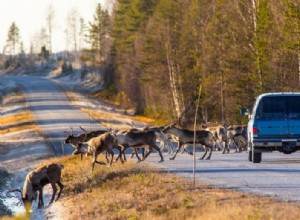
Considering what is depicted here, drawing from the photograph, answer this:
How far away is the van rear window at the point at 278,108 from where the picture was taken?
21875mm

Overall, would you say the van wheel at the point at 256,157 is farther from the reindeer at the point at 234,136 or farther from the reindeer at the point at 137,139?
the reindeer at the point at 234,136

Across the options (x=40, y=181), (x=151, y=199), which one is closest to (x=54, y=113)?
(x=40, y=181)

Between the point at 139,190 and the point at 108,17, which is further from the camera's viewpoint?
the point at 108,17

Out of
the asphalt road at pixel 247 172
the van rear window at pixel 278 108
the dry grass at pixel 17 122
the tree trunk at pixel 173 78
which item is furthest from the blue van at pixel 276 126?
the tree trunk at pixel 173 78

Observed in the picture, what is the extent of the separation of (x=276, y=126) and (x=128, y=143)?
563 cm

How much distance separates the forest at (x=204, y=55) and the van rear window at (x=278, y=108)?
4.69m

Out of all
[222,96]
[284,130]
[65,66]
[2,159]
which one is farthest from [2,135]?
[65,66]

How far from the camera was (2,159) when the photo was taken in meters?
38.8

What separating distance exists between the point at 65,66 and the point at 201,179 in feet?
352

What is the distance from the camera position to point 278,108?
21.9 meters

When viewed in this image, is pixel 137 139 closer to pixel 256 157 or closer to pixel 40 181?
pixel 256 157

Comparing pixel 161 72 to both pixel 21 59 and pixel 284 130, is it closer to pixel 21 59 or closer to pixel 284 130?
pixel 284 130

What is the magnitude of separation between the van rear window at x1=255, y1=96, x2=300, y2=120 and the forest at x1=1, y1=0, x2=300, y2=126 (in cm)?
469

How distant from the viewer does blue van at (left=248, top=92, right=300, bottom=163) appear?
2186 cm
